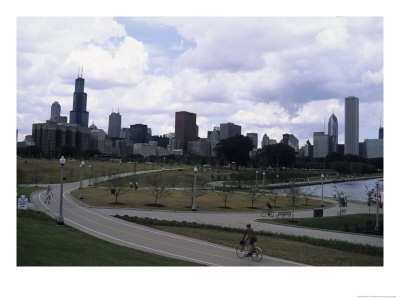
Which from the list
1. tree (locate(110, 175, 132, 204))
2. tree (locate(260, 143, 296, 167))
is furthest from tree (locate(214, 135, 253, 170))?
tree (locate(110, 175, 132, 204))

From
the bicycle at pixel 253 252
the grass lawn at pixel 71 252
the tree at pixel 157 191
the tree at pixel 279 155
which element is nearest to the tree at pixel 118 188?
the tree at pixel 157 191

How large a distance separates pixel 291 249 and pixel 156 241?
7842mm

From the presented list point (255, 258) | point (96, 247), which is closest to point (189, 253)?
point (255, 258)

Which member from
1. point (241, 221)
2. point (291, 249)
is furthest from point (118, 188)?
point (291, 249)

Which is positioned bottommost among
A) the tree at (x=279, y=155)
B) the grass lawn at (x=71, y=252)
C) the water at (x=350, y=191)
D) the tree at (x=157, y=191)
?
the water at (x=350, y=191)

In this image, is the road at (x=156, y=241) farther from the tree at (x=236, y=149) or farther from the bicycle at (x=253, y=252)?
the tree at (x=236, y=149)

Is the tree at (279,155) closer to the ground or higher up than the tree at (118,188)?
higher up

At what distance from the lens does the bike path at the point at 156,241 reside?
57.4 feet

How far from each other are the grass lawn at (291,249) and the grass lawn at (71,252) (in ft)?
18.5

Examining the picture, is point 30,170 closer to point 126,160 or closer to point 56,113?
point 126,160

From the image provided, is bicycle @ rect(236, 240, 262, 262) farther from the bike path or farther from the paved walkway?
the paved walkway

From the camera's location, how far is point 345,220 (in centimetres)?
2955
